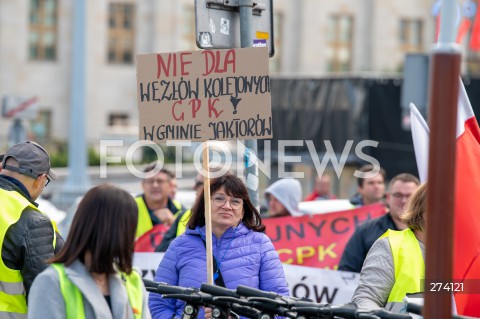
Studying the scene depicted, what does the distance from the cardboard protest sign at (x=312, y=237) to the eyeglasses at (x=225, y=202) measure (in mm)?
2983

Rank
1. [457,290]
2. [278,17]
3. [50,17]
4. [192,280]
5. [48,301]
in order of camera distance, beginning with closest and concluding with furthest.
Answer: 1. [48,301]
2. [457,290]
3. [192,280]
4. [50,17]
5. [278,17]

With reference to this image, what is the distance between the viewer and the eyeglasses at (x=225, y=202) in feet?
19.3

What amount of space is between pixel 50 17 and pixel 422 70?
103 feet

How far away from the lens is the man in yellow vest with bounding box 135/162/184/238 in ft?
29.8

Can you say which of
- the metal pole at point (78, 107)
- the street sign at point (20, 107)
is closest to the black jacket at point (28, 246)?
the street sign at point (20, 107)

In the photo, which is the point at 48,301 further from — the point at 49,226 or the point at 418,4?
the point at 418,4

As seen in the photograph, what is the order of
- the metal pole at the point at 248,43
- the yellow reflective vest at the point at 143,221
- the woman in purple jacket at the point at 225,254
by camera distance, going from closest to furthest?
the woman in purple jacket at the point at 225,254
the metal pole at the point at 248,43
the yellow reflective vest at the point at 143,221

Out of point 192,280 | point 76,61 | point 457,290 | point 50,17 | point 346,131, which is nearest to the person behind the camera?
point 457,290

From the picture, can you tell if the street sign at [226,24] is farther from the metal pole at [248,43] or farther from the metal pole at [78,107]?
the metal pole at [78,107]

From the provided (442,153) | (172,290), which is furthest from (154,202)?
(442,153)

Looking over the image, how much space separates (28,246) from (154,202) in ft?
12.9

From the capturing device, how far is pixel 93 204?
13.8ft

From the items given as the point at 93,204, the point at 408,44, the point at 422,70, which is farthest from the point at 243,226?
the point at 408,44

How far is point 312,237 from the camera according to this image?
9.04 meters
